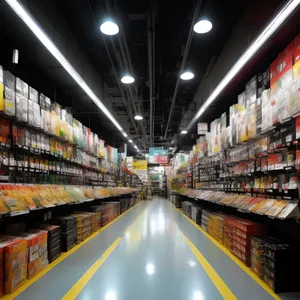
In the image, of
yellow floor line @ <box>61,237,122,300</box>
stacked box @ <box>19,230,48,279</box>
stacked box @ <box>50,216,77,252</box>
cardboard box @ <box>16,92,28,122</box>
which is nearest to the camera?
yellow floor line @ <box>61,237,122,300</box>

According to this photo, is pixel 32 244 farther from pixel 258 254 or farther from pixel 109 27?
pixel 109 27

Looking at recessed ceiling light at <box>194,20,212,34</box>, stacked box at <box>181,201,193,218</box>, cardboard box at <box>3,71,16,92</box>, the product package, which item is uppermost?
recessed ceiling light at <box>194,20,212,34</box>

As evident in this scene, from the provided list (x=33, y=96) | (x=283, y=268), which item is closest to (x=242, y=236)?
(x=283, y=268)

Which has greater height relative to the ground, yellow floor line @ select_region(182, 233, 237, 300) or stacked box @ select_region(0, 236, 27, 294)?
stacked box @ select_region(0, 236, 27, 294)

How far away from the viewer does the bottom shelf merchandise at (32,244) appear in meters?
3.24

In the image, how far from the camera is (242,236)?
14.8 ft

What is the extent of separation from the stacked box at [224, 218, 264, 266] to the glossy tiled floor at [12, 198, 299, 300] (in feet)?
0.72

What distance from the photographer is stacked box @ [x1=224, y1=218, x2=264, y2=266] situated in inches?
171

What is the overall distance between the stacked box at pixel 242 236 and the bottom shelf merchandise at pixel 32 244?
324 cm

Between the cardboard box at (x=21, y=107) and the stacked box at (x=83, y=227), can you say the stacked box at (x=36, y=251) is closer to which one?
the stacked box at (x=83, y=227)

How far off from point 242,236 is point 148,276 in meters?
1.76

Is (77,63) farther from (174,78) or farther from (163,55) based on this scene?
(174,78)

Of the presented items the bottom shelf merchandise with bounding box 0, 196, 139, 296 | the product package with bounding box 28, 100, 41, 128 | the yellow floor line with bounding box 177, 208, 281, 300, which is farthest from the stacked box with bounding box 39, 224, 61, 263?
the yellow floor line with bounding box 177, 208, 281, 300

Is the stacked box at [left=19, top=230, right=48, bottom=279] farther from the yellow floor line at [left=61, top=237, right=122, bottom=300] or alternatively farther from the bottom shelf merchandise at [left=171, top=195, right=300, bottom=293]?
the bottom shelf merchandise at [left=171, top=195, right=300, bottom=293]
